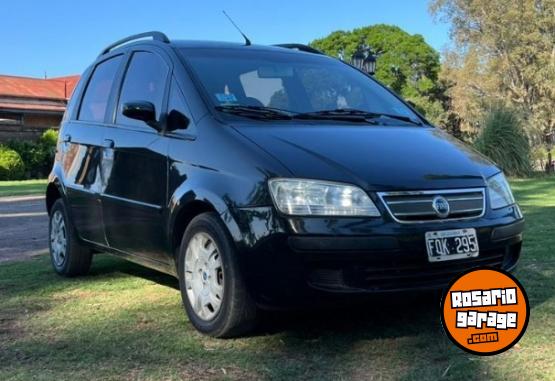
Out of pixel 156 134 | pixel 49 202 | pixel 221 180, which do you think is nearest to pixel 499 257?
pixel 221 180

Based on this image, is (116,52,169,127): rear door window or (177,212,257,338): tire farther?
(116,52,169,127): rear door window

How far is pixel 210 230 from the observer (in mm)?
3594

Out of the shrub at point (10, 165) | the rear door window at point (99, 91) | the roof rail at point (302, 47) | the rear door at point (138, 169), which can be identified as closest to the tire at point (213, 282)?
the rear door at point (138, 169)

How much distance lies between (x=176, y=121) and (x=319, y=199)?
1251mm

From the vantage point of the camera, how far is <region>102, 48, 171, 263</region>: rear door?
4168 mm

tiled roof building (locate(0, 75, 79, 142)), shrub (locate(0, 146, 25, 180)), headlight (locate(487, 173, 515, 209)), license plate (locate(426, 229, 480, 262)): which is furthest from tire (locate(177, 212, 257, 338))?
tiled roof building (locate(0, 75, 79, 142))

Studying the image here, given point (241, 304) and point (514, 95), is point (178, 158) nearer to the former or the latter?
point (241, 304)

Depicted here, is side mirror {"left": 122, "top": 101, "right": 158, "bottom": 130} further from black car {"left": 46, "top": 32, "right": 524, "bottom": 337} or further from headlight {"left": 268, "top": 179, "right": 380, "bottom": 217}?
headlight {"left": 268, "top": 179, "right": 380, "bottom": 217}

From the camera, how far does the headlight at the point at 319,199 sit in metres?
3.28

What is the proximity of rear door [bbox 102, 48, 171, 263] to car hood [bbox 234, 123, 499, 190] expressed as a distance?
29.0 inches

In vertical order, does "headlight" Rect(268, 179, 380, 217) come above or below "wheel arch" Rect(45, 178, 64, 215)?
above

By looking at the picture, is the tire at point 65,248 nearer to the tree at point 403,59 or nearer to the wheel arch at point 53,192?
the wheel arch at point 53,192

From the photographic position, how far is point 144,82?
471 cm

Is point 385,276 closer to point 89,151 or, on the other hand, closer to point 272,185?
point 272,185
